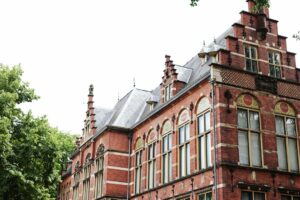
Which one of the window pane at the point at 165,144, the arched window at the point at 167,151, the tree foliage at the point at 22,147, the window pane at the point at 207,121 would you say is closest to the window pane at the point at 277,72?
the window pane at the point at 207,121

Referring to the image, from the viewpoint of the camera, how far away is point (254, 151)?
20484 millimetres

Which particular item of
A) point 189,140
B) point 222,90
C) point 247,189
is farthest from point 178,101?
point 247,189

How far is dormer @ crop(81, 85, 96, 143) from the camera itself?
3498cm

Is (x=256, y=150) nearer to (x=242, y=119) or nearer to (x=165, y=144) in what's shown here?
(x=242, y=119)

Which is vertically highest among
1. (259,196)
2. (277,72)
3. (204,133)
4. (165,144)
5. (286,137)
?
(277,72)

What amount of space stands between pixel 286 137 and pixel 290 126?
766 millimetres

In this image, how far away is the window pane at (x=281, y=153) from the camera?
20.9 meters

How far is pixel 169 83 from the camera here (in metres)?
26.3

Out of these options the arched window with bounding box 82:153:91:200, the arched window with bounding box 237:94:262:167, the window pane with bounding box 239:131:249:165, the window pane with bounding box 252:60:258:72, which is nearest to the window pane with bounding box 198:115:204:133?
the arched window with bounding box 237:94:262:167

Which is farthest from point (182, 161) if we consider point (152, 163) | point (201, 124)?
point (152, 163)

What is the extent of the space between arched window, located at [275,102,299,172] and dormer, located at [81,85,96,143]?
16.7 meters

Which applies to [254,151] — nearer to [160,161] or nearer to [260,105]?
[260,105]

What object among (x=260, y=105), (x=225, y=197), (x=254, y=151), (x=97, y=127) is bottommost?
(x=225, y=197)

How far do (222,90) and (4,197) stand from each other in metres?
13.1
